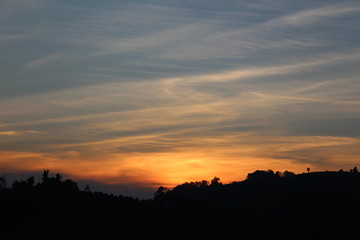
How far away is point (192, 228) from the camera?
175500 millimetres

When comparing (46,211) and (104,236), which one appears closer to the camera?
(104,236)

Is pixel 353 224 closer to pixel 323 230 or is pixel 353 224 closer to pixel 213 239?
pixel 323 230

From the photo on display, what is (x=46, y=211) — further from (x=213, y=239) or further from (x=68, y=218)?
(x=213, y=239)

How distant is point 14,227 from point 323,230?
4582 inches

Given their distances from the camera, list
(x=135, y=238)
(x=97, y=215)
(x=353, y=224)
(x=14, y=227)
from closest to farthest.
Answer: (x=135, y=238) → (x=14, y=227) → (x=97, y=215) → (x=353, y=224)

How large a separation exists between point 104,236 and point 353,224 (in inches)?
4201

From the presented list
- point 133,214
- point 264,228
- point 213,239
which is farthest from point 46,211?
point 264,228

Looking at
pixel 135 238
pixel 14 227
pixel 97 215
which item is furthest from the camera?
pixel 97 215

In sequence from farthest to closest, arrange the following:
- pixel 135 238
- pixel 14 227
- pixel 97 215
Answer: pixel 97 215 → pixel 14 227 → pixel 135 238

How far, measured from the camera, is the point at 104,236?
154 m

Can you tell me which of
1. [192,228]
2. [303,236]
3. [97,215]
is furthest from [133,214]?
[303,236]

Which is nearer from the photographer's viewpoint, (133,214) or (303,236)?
(303,236)

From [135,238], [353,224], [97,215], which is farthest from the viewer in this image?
[353,224]

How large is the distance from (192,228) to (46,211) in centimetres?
5663
